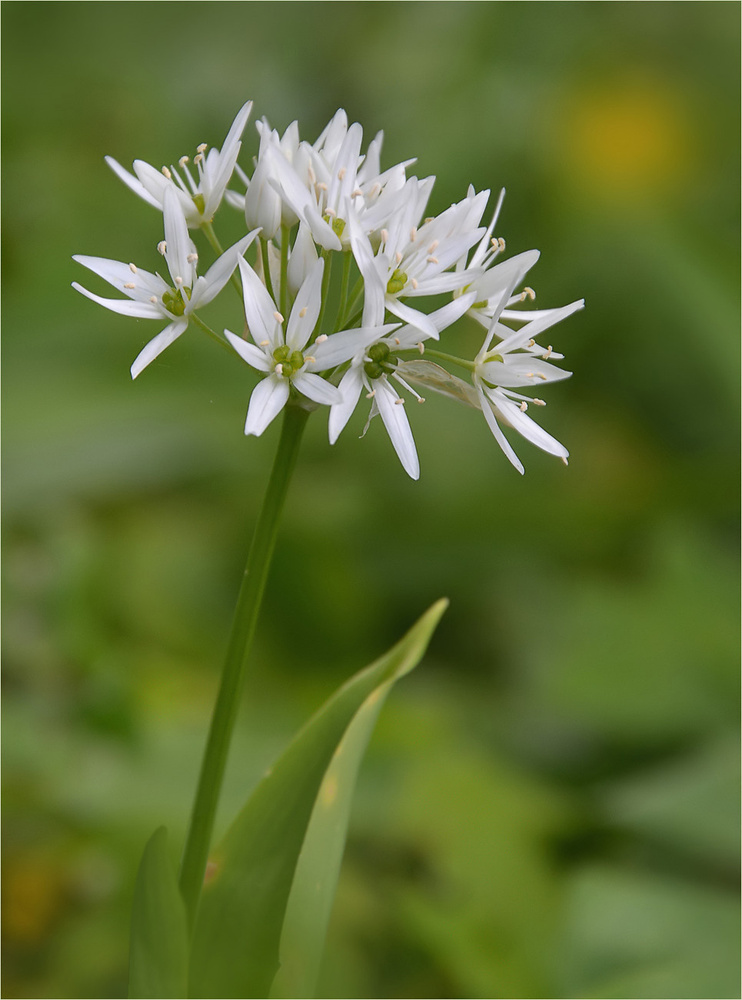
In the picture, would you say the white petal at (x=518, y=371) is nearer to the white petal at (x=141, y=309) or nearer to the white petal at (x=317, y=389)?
the white petal at (x=317, y=389)

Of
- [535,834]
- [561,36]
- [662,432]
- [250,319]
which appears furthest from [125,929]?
[561,36]

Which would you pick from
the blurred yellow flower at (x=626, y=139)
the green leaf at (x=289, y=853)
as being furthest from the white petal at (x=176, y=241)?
the blurred yellow flower at (x=626, y=139)

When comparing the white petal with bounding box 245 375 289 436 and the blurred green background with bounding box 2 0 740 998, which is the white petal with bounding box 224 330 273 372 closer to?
the white petal with bounding box 245 375 289 436

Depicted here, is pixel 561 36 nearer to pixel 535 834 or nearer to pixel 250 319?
pixel 535 834

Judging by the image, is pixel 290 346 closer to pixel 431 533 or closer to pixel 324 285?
pixel 324 285

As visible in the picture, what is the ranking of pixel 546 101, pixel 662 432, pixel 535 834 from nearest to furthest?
pixel 535 834
pixel 662 432
pixel 546 101

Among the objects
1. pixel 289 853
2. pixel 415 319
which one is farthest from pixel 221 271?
pixel 289 853
